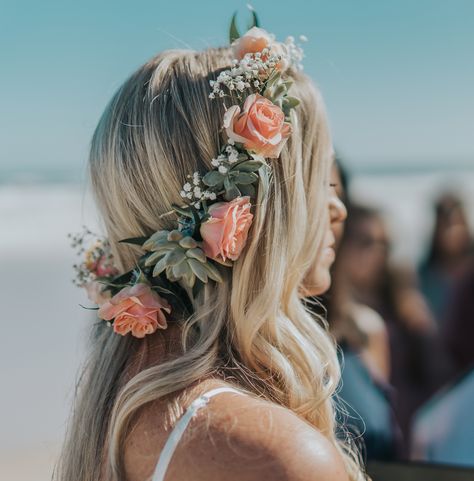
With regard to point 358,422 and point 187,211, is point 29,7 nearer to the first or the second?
point 358,422

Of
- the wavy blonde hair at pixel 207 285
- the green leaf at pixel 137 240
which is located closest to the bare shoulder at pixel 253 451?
the wavy blonde hair at pixel 207 285

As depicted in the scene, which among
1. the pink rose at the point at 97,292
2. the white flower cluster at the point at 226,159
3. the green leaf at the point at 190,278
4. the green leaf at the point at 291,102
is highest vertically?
the green leaf at the point at 291,102

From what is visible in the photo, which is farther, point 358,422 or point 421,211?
point 421,211

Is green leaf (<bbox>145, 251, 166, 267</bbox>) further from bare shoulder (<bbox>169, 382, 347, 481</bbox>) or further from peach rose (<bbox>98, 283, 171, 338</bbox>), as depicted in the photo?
bare shoulder (<bbox>169, 382, 347, 481</bbox>)

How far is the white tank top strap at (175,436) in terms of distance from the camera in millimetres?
1219

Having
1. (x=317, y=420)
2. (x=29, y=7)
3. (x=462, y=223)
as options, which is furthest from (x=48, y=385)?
(x=29, y=7)

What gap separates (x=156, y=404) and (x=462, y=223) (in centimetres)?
318

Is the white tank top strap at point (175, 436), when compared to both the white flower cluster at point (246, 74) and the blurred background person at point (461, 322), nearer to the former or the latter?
the white flower cluster at point (246, 74)

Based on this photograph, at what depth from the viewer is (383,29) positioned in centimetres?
538

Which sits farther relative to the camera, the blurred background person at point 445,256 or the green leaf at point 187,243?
the blurred background person at point 445,256

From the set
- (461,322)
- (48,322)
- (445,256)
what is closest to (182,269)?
(461,322)

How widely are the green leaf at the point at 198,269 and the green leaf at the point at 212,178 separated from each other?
0.46 ft

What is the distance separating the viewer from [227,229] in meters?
1.40

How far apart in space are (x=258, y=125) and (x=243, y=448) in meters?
0.56
